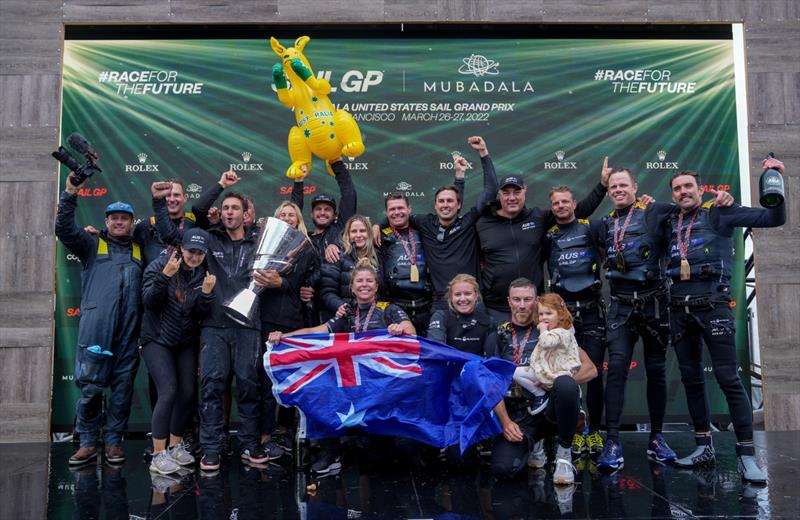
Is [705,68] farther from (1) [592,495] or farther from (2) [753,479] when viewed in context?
(1) [592,495]

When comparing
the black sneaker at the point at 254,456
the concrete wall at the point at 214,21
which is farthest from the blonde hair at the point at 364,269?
the concrete wall at the point at 214,21

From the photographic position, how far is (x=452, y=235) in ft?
16.9

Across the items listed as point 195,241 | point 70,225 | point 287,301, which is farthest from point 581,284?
point 70,225

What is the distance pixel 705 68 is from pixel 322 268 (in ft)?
13.9

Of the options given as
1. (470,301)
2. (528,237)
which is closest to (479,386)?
(470,301)

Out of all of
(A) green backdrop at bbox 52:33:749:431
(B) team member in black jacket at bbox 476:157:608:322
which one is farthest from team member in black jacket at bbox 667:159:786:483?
(A) green backdrop at bbox 52:33:749:431

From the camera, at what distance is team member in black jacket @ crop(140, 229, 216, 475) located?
4.44m

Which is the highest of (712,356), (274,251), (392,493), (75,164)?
(75,164)

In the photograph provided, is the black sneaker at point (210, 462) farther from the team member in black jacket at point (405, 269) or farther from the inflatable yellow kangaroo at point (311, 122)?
the inflatable yellow kangaroo at point (311, 122)

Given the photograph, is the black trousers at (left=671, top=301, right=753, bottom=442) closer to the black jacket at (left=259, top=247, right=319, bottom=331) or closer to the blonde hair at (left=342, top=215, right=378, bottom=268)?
the blonde hair at (left=342, top=215, right=378, bottom=268)

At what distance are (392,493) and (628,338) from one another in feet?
6.07

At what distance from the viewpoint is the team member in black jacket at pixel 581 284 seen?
4676 millimetres

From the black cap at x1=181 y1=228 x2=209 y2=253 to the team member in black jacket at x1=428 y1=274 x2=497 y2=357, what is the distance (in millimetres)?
1565

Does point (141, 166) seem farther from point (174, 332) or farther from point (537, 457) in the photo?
point (537, 457)
